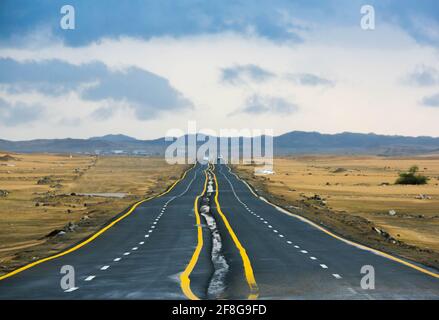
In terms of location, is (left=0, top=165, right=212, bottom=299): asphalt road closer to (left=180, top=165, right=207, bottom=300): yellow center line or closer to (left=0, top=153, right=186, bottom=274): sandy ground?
(left=180, top=165, right=207, bottom=300): yellow center line

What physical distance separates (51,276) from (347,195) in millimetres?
62428

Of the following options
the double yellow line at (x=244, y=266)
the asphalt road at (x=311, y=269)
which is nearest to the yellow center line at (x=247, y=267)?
the double yellow line at (x=244, y=266)

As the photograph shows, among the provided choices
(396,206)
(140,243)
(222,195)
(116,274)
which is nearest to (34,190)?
(222,195)

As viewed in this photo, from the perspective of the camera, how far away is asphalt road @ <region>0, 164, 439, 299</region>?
18.2 metres

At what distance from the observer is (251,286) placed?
1917cm

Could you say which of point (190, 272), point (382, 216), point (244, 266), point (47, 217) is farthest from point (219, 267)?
point (382, 216)

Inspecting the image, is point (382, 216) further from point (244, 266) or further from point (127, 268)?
point (127, 268)

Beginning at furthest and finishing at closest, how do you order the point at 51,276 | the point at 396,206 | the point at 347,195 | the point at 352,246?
the point at 347,195 < the point at 396,206 < the point at 352,246 < the point at 51,276

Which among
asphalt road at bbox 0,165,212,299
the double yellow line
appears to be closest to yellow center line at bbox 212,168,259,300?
the double yellow line

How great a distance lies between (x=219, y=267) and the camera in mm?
23844

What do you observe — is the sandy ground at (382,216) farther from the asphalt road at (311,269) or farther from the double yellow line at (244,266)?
the double yellow line at (244,266)
